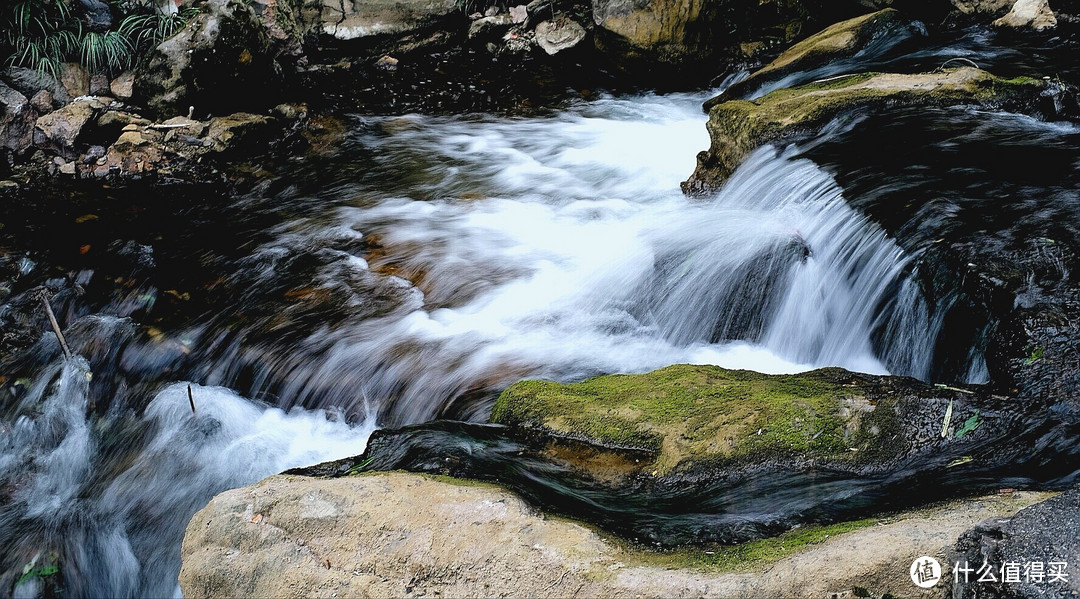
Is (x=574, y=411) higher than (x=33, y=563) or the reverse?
higher

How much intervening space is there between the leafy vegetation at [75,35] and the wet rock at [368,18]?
2.62m

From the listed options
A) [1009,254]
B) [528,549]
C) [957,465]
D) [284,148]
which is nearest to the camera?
[528,549]

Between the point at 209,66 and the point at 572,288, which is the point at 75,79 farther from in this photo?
the point at 572,288

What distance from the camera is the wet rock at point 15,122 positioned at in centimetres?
797

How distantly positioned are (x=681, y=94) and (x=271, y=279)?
20.7 ft

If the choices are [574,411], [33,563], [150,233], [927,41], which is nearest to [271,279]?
[150,233]

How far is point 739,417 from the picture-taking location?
9.37ft

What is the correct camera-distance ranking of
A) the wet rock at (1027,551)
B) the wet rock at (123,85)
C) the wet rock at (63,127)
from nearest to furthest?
the wet rock at (1027,551) → the wet rock at (63,127) → the wet rock at (123,85)

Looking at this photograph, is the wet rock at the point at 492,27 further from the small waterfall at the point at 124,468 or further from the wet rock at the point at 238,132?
the small waterfall at the point at 124,468

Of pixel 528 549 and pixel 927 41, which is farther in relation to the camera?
pixel 927 41

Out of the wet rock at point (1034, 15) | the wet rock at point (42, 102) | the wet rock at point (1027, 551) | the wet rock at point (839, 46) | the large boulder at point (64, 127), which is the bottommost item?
the wet rock at point (1027, 551)

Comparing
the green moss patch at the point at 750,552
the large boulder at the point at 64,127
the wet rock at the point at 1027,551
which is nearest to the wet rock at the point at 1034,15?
the wet rock at the point at 1027,551

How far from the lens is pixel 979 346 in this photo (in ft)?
11.2

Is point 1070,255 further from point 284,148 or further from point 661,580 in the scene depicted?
point 284,148
